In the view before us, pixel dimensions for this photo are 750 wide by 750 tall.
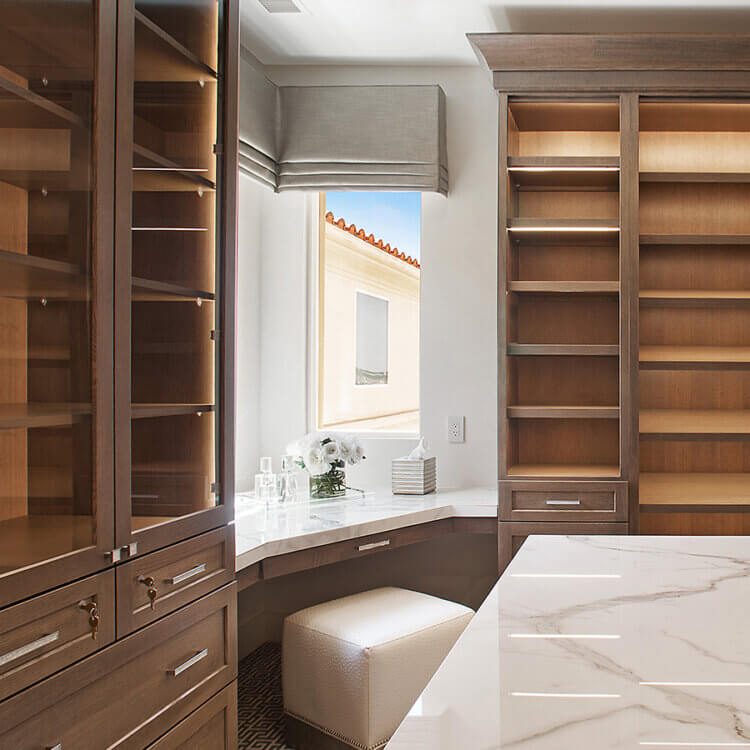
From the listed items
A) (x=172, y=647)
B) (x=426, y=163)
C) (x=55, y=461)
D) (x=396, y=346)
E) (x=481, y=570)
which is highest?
(x=426, y=163)

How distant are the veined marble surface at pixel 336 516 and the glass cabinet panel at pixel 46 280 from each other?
0.87 metres

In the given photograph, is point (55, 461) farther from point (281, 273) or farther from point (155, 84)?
point (281, 273)

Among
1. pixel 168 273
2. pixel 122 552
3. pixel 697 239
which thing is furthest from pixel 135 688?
pixel 697 239

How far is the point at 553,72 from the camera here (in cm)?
293

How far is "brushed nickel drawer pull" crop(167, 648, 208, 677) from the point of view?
70.8 inches

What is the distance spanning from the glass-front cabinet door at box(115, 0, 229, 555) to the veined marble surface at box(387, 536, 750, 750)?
83cm

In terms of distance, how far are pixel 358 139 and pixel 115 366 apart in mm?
2098

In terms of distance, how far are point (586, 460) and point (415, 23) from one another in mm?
1931

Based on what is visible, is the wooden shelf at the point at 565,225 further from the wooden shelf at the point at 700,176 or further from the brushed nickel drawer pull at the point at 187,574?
the brushed nickel drawer pull at the point at 187,574

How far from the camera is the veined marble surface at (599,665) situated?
764 mm

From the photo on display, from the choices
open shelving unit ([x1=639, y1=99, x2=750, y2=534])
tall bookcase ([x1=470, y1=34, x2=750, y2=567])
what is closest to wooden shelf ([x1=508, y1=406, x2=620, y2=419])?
tall bookcase ([x1=470, y1=34, x2=750, y2=567])

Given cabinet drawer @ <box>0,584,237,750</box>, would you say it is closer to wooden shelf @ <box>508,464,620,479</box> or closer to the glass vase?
the glass vase

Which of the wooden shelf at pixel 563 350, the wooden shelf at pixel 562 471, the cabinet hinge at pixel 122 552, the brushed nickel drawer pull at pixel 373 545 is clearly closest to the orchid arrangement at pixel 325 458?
the brushed nickel drawer pull at pixel 373 545

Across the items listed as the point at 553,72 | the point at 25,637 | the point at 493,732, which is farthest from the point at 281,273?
the point at 493,732
